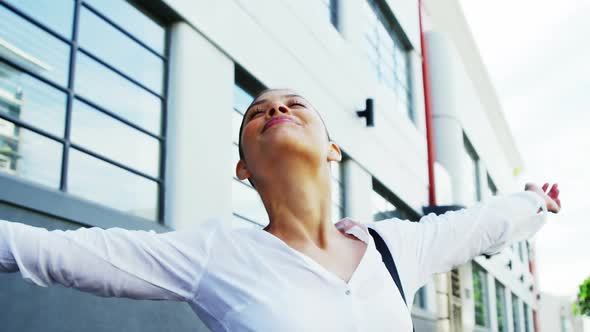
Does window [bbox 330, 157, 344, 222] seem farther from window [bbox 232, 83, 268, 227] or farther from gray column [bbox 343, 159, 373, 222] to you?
window [bbox 232, 83, 268, 227]

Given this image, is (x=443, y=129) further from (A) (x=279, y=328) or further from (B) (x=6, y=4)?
(A) (x=279, y=328)

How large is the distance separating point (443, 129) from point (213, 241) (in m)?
15.3

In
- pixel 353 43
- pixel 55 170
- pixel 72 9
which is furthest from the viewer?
pixel 353 43

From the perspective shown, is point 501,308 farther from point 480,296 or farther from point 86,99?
point 86,99

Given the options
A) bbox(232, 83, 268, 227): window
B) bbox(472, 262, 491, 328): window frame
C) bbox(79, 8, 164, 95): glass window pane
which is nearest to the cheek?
bbox(79, 8, 164, 95): glass window pane

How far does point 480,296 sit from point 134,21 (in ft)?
50.4

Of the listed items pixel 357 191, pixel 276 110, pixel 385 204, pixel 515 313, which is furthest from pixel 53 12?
pixel 515 313

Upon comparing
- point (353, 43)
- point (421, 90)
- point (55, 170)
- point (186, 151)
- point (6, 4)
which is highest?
point (421, 90)

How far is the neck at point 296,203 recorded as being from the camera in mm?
1833

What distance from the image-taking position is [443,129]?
651 inches

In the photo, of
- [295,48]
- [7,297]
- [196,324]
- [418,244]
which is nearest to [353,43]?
[295,48]

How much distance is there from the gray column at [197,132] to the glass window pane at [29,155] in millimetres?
1076

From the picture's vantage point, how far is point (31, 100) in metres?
3.81

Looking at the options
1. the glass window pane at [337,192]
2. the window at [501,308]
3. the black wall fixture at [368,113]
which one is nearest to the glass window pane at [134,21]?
the glass window pane at [337,192]
